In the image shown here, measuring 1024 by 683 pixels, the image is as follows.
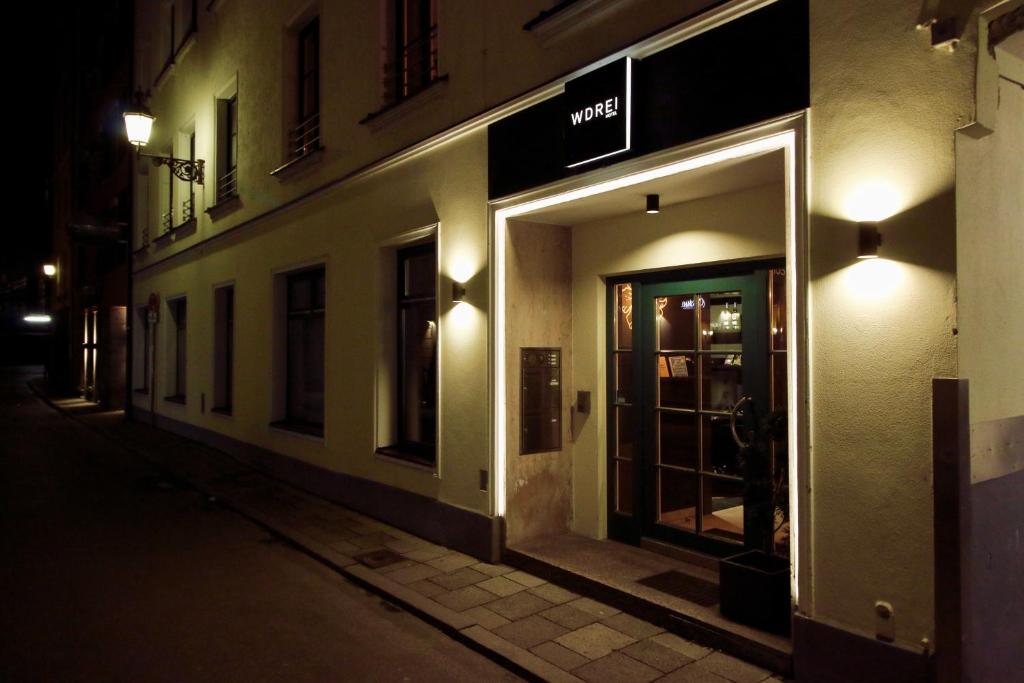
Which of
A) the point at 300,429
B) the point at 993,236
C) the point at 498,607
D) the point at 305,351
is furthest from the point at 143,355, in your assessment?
the point at 993,236

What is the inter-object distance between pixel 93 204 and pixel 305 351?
18547 mm

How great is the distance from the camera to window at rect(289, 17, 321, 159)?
33.2ft

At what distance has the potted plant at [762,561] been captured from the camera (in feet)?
14.7

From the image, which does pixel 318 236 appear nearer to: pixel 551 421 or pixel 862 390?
pixel 551 421

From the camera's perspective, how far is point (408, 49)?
26.3 ft

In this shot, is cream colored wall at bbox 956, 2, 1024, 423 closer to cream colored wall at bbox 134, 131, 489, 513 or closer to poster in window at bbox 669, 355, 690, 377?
poster in window at bbox 669, 355, 690, 377

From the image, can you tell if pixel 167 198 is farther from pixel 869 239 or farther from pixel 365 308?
pixel 869 239

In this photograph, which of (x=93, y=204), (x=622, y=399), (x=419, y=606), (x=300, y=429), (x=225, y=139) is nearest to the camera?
(x=419, y=606)

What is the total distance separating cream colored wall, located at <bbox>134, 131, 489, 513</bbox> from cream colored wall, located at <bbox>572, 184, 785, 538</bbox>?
2.95ft

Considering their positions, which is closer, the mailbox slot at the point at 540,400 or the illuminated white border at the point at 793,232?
the illuminated white border at the point at 793,232

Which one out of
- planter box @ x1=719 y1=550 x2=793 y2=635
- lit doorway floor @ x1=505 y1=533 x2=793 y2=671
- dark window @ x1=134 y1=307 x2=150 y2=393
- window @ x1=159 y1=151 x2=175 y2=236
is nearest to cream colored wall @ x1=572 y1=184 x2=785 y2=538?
lit doorway floor @ x1=505 y1=533 x2=793 y2=671

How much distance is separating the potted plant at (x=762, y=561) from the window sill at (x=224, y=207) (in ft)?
31.9

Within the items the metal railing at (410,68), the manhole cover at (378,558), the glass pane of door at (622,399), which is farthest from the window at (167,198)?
the glass pane of door at (622,399)

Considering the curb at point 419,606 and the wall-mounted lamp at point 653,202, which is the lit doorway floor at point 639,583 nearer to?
the curb at point 419,606
